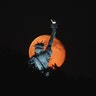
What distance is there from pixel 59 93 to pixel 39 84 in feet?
2.87

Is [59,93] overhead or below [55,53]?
below

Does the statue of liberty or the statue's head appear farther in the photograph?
the statue's head

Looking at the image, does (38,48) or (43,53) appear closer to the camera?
(38,48)

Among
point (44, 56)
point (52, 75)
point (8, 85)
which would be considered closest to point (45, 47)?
point (44, 56)

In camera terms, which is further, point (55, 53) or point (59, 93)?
point (55, 53)

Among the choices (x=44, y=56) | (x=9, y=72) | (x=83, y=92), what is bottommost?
(x=83, y=92)

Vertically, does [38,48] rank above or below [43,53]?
above

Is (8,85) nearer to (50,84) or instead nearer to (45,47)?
(50,84)

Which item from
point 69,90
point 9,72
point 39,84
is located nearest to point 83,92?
point 69,90

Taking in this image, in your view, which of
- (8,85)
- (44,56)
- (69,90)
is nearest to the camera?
(8,85)

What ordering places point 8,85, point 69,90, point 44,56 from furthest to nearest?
point 44,56 < point 69,90 < point 8,85

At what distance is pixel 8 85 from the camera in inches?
610

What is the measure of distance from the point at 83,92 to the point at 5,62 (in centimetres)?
315

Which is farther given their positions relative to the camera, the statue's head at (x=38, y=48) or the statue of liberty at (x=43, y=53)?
the statue's head at (x=38, y=48)
